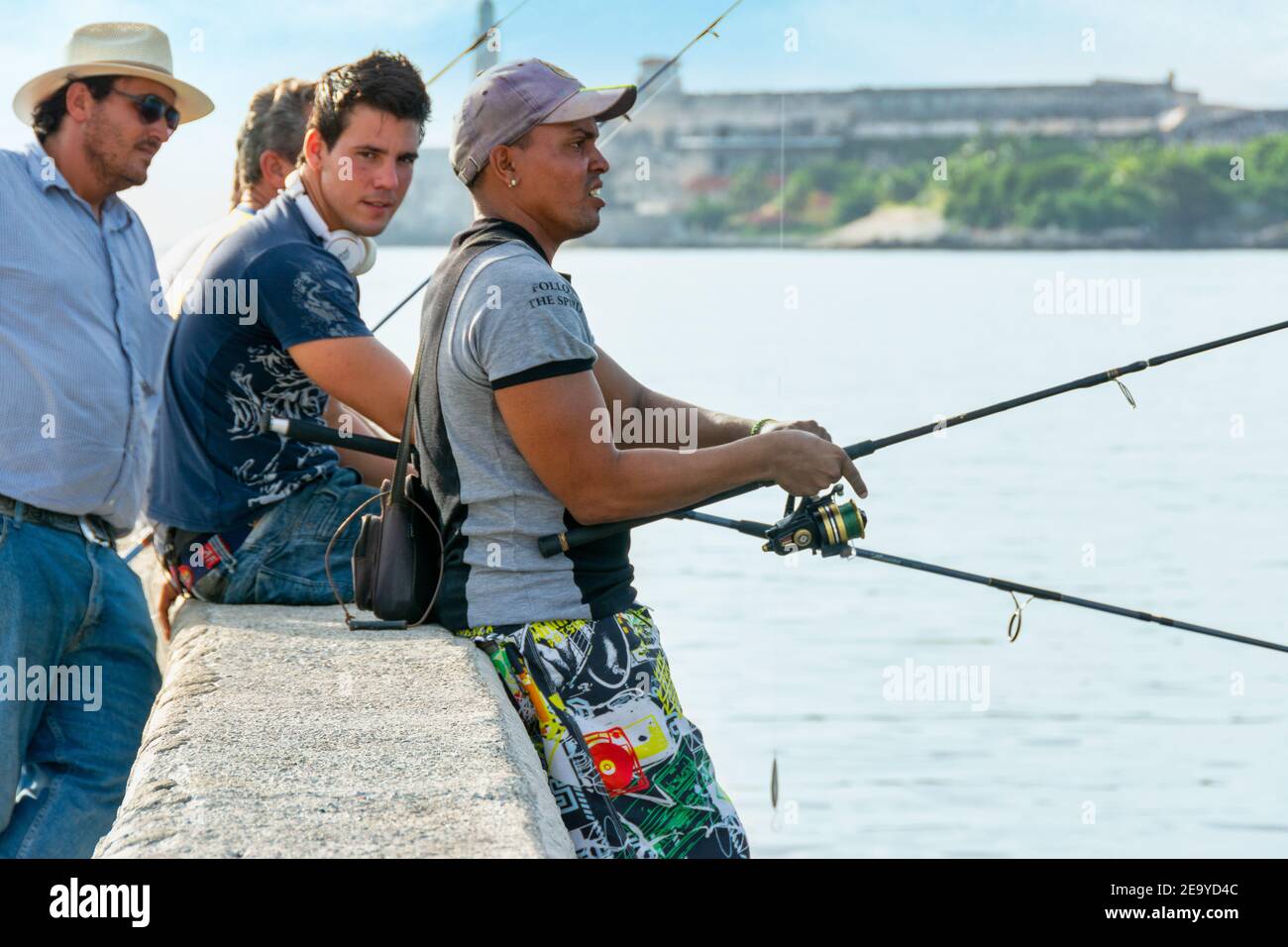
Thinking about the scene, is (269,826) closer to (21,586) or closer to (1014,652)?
(21,586)


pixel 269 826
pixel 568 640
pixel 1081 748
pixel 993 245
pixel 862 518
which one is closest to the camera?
pixel 269 826

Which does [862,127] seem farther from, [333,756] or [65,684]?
[333,756]

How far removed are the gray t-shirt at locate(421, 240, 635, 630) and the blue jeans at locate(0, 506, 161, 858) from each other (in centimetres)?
93

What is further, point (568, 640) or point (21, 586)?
point (21, 586)

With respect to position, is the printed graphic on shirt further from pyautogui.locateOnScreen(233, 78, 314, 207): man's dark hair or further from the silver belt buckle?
pyautogui.locateOnScreen(233, 78, 314, 207): man's dark hair

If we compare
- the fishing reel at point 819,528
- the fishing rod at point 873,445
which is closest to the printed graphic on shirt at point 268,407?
the fishing rod at point 873,445

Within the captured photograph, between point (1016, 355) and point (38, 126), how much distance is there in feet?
109

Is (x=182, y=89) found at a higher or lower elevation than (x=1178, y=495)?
higher

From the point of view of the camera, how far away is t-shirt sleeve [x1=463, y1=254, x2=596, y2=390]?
306 centimetres

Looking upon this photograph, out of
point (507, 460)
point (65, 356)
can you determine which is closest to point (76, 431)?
point (65, 356)

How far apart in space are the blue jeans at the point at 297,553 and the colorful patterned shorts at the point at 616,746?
98cm
